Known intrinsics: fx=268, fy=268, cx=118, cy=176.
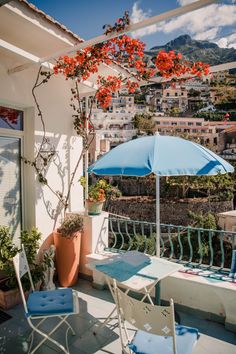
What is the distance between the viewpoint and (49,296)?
2.91 m

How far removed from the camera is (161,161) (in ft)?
8.52

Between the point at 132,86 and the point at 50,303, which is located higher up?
the point at 132,86

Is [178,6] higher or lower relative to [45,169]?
higher

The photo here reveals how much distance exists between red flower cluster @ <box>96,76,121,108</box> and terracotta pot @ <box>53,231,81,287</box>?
2269 millimetres

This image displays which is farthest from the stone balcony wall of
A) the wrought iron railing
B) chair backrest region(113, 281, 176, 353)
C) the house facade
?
chair backrest region(113, 281, 176, 353)

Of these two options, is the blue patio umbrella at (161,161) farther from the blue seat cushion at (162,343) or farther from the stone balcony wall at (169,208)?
the stone balcony wall at (169,208)

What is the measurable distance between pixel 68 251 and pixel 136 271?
172 centimetres

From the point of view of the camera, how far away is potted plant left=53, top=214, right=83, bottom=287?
4.22 metres

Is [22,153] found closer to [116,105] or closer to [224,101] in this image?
[116,105]

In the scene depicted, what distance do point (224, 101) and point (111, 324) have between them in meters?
72.0

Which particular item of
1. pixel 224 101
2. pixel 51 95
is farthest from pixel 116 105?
pixel 51 95

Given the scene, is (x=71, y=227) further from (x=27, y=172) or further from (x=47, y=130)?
(x=47, y=130)

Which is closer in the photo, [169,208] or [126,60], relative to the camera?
[126,60]

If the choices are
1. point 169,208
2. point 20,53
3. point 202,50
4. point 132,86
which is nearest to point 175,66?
point 132,86
